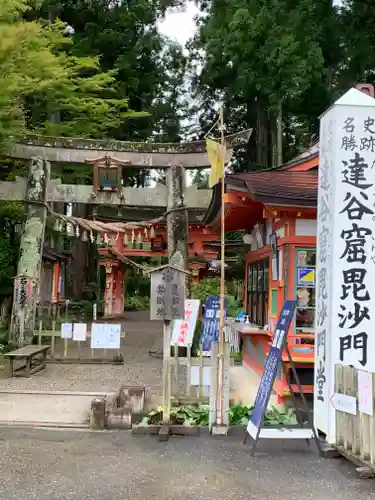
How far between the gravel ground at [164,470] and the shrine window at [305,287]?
8.25ft

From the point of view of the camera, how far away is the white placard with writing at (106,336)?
38.4 ft

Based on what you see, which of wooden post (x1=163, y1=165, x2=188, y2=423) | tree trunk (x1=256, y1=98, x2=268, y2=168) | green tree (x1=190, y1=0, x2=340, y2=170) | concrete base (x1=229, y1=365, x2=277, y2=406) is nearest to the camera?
concrete base (x1=229, y1=365, x2=277, y2=406)

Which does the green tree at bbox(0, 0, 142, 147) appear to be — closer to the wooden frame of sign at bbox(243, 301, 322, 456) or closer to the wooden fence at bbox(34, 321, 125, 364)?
the wooden fence at bbox(34, 321, 125, 364)

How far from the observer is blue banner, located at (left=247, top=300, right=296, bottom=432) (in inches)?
231

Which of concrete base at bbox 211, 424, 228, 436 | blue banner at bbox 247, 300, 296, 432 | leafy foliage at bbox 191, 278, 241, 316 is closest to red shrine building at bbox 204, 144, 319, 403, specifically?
concrete base at bbox 211, 424, 228, 436

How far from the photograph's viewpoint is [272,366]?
602 cm

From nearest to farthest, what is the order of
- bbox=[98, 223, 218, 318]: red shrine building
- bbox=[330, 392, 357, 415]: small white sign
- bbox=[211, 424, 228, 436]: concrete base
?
bbox=[330, 392, 357, 415]: small white sign
bbox=[211, 424, 228, 436]: concrete base
bbox=[98, 223, 218, 318]: red shrine building

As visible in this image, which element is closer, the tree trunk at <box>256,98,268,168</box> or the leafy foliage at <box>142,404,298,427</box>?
the leafy foliage at <box>142,404,298,427</box>

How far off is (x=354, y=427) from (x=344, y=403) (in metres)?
0.26

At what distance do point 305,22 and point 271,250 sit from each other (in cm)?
1792

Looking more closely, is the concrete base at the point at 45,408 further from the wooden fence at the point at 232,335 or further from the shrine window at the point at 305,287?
the wooden fence at the point at 232,335

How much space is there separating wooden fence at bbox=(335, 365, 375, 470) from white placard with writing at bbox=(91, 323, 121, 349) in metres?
6.77

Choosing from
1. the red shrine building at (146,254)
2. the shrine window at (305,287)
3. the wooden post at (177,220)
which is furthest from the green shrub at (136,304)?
the shrine window at (305,287)

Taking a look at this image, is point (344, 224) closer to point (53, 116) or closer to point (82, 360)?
point (82, 360)
